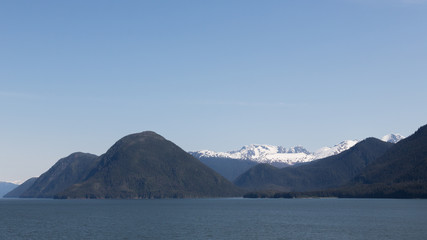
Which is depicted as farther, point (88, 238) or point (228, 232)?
point (228, 232)

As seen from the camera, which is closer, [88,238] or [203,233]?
[88,238]

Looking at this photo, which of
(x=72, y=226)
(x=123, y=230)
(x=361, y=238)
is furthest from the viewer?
(x=72, y=226)

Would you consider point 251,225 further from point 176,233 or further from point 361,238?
point 361,238

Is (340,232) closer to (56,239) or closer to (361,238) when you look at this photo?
(361,238)

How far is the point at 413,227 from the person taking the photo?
164m

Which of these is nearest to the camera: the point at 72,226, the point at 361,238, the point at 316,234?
the point at 361,238

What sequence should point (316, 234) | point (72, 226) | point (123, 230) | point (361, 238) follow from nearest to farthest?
point (361, 238) → point (316, 234) → point (123, 230) → point (72, 226)

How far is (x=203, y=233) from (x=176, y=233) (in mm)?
8027

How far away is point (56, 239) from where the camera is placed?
138 m

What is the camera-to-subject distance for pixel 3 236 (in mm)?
146000

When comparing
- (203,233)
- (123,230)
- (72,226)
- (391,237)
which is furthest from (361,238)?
(72,226)

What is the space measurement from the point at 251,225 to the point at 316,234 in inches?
1400

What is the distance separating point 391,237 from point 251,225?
53.6 m

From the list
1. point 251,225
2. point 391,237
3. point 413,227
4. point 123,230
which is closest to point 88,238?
point 123,230
